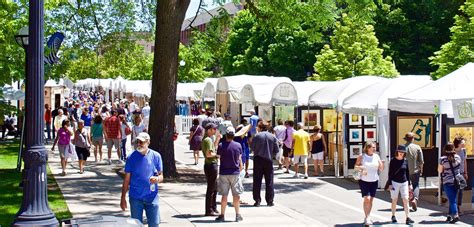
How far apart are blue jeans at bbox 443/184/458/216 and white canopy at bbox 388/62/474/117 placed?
223 centimetres

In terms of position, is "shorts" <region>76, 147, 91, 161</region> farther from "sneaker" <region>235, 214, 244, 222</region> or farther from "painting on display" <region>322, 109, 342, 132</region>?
"painting on display" <region>322, 109, 342, 132</region>

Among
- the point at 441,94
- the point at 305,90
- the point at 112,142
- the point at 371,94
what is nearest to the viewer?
the point at 441,94

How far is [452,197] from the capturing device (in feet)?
44.2

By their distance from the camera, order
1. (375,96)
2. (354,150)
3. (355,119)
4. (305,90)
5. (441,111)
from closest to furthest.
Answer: (441,111) → (375,96) → (354,150) → (355,119) → (305,90)

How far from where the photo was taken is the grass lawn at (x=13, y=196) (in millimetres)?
13281

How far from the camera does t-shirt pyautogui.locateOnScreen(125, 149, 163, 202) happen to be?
31.1 ft

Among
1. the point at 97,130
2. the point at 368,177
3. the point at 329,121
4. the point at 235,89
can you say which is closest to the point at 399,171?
the point at 368,177

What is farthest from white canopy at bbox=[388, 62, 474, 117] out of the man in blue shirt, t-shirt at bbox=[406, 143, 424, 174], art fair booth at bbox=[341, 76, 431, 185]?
the man in blue shirt

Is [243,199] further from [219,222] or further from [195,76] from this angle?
[195,76]

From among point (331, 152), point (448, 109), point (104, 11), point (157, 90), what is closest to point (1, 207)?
point (157, 90)

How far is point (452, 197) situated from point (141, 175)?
6.57 metres

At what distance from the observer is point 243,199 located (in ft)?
52.0

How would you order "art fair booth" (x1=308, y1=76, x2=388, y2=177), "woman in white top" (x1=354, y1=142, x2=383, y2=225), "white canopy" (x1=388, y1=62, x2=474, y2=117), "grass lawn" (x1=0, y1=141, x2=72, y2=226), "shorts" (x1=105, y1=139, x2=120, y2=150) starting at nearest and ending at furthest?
1. "woman in white top" (x1=354, y1=142, x2=383, y2=225)
2. "grass lawn" (x1=0, y1=141, x2=72, y2=226)
3. "white canopy" (x1=388, y1=62, x2=474, y2=117)
4. "art fair booth" (x1=308, y1=76, x2=388, y2=177)
5. "shorts" (x1=105, y1=139, x2=120, y2=150)

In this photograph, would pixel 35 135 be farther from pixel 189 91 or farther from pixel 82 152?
pixel 189 91
